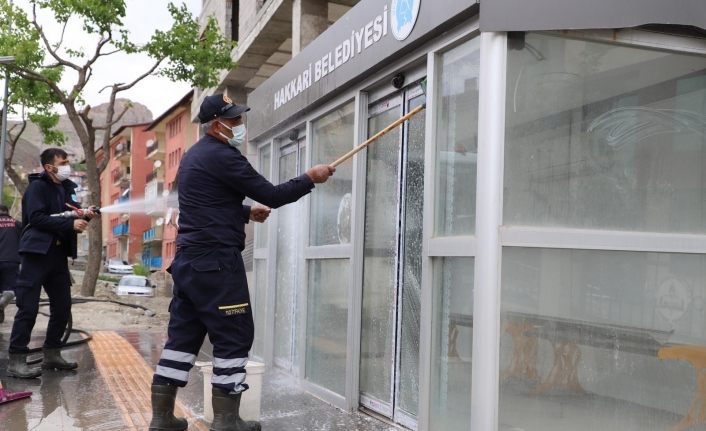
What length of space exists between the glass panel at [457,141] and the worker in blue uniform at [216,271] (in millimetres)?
690

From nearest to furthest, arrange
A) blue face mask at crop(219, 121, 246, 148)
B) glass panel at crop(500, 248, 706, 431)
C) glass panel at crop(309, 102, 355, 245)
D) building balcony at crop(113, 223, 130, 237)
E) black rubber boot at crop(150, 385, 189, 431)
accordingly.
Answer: glass panel at crop(500, 248, 706, 431) < black rubber boot at crop(150, 385, 189, 431) < blue face mask at crop(219, 121, 246, 148) < glass panel at crop(309, 102, 355, 245) < building balcony at crop(113, 223, 130, 237)

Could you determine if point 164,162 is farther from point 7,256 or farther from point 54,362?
point 54,362

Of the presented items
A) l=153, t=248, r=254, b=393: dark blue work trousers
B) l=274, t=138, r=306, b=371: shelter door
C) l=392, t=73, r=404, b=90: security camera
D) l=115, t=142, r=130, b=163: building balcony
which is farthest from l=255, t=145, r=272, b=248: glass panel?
l=115, t=142, r=130, b=163: building balcony

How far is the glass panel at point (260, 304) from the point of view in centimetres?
780

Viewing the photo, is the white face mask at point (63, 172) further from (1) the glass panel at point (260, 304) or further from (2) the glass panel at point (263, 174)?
(1) the glass panel at point (260, 304)

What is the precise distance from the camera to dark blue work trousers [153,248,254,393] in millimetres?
4242

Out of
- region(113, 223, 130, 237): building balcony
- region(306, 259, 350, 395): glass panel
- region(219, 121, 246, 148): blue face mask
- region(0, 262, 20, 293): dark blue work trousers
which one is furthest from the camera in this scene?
region(113, 223, 130, 237): building balcony

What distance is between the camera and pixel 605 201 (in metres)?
3.81

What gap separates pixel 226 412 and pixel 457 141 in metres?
2.04

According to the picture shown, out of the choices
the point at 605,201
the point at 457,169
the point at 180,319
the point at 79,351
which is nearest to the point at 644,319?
the point at 605,201

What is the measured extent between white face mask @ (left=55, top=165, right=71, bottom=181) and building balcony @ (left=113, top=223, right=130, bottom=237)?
82.1 meters

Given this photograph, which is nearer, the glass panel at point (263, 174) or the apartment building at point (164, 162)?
the glass panel at point (263, 174)

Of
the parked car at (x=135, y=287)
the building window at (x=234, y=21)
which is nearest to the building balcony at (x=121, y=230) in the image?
the parked car at (x=135, y=287)

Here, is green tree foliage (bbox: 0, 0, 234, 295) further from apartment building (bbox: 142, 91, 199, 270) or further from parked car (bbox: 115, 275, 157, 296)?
apartment building (bbox: 142, 91, 199, 270)
